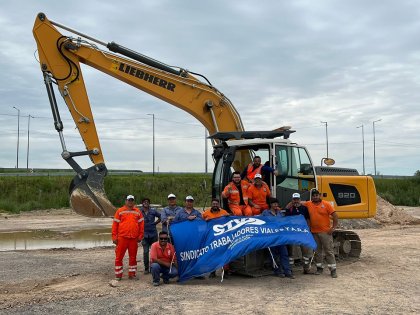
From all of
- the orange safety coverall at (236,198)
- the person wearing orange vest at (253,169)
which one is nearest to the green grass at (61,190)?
the person wearing orange vest at (253,169)

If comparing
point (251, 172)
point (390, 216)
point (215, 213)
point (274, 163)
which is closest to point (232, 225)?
point (215, 213)

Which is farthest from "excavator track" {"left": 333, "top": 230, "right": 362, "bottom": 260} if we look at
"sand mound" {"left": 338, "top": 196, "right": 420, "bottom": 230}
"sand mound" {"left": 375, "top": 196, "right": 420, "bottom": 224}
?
"sand mound" {"left": 375, "top": 196, "right": 420, "bottom": 224}

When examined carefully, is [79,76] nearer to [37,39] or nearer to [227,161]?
[37,39]

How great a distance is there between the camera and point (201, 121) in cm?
1210

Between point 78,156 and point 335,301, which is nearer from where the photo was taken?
point 335,301

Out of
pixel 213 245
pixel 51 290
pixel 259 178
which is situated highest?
pixel 259 178

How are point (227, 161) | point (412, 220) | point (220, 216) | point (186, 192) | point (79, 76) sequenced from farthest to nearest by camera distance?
1. point (186, 192)
2. point (412, 220)
3. point (79, 76)
4. point (227, 161)
5. point (220, 216)

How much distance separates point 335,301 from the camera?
803cm

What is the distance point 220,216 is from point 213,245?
2.00 feet

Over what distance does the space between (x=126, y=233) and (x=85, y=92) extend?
360 centimetres

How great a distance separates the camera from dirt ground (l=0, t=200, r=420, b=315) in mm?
7602

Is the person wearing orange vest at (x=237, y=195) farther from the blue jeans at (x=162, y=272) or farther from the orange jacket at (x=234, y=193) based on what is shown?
the blue jeans at (x=162, y=272)

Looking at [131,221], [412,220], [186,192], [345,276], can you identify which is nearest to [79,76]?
[131,221]

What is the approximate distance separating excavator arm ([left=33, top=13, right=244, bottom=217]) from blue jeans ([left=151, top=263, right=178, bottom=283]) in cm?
178
